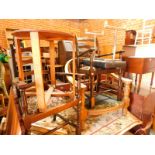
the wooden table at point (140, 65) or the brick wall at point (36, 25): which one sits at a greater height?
the brick wall at point (36, 25)

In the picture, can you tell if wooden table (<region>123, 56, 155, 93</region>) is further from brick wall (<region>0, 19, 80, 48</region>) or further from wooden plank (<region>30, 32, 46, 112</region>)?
brick wall (<region>0, 19, 80, 48</region>)

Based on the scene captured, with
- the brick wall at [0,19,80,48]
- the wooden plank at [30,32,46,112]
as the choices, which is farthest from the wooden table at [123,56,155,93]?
the brick wall at [0,19,80,48]

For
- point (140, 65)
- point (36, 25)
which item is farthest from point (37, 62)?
point (36, 25)

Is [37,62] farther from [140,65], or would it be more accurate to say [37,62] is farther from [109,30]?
[109,30]

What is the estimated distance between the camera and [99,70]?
1721 mm

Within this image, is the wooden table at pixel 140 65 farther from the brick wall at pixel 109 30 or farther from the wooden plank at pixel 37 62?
the wooden plank at pixel 37 62

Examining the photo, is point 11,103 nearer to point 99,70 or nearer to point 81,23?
point 99,70

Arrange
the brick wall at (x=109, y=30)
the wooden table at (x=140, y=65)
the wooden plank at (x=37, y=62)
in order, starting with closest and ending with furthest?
1. the wooden plank at (x=37, y=62)
2. the wooden table at (x=140, y=65)
3. the brick wall at (x=109, y=30)

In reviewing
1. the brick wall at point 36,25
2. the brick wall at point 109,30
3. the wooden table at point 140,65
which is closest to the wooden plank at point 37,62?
the wooden table at point 140,65

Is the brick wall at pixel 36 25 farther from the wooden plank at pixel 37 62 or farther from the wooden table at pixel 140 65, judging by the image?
the wooden plank at pixel 37 62

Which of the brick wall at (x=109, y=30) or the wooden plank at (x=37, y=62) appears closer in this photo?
the wooden plank at (x=37, y=62)

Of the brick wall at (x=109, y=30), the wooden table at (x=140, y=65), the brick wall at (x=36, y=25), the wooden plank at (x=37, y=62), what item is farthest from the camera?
the brick wall at (x=36, y=25)
